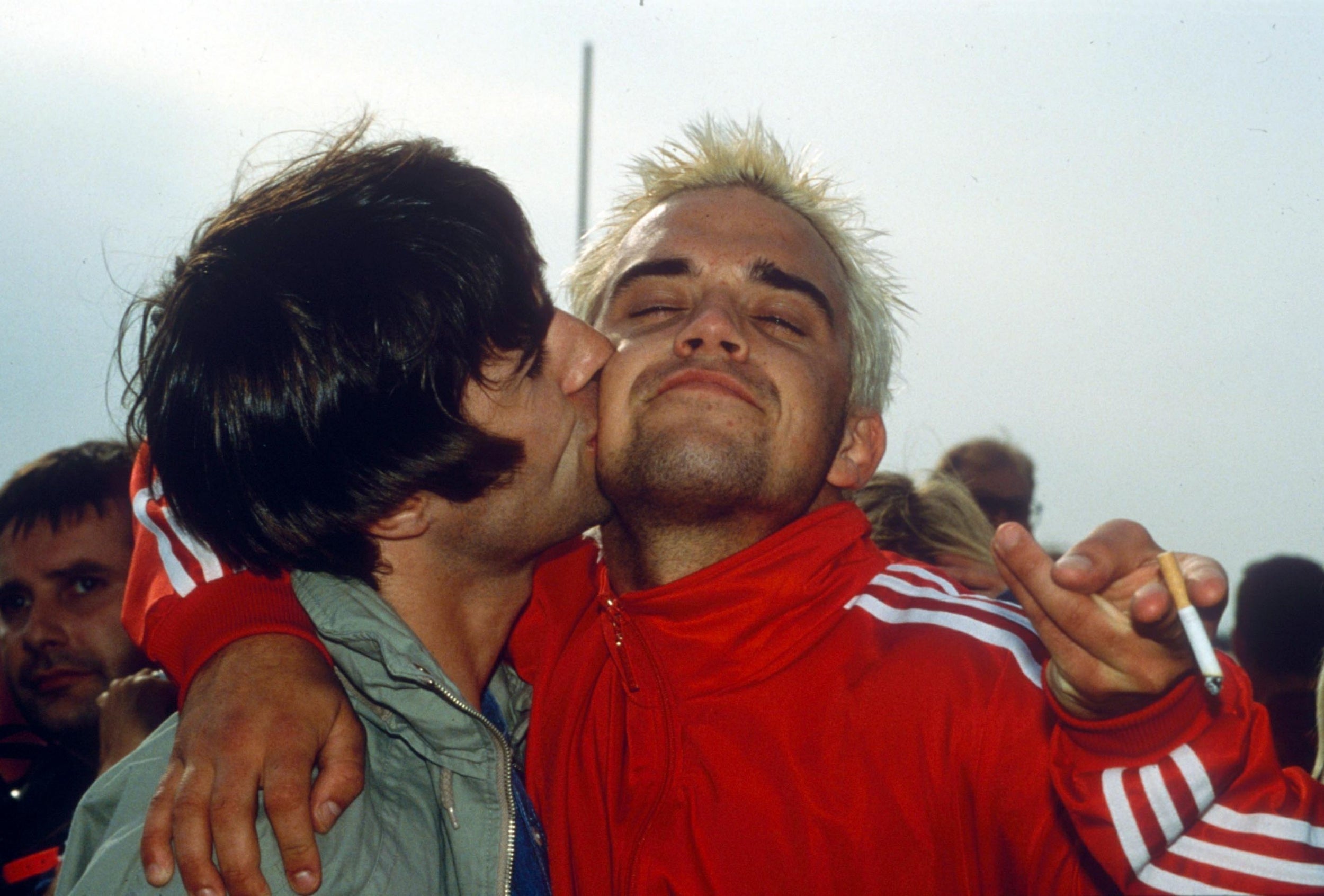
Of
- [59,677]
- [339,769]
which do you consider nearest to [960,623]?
[339,769]

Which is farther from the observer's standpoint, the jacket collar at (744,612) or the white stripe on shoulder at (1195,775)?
the jacket collar at (744,612)

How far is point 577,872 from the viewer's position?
236 cm

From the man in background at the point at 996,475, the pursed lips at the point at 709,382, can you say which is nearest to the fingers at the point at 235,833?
the pursed lips at the point at 709,382

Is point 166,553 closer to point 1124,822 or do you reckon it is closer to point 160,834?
point 160,834

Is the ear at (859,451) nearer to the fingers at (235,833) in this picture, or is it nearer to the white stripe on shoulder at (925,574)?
the white stripe on shoulder at (925,574)

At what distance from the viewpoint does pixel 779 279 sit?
9.49 feet

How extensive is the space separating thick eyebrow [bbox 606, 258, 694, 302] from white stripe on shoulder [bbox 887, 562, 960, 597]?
2.96 feet

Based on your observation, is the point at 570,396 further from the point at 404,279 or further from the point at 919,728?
the point at 919,728

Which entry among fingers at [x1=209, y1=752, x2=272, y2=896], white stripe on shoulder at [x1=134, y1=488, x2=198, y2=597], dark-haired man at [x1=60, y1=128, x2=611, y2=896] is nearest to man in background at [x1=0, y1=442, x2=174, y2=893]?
white stripe on shoulder at [x1=134, y1=488, x2=198, y2=597]

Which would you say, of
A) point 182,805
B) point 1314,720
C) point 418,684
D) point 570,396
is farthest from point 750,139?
point 1314,720

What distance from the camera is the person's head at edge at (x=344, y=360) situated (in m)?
2.30

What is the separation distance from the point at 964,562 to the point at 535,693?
2306 mm

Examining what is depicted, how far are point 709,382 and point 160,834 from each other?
1447mm

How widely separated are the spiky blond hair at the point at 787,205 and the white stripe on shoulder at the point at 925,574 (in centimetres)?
73
